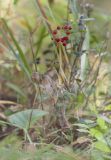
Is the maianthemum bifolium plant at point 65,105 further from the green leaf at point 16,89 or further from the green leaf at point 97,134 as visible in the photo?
the green leaf at point 16,89

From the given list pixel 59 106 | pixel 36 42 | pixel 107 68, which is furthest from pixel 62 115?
pixel 36 42

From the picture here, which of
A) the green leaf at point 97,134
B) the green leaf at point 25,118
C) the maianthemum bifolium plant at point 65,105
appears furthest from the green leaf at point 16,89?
the green leaf at point 97,134

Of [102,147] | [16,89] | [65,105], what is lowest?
[102,147]

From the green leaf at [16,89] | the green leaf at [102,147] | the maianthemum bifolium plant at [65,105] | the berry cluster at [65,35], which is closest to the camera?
the green leaf at [102,147]

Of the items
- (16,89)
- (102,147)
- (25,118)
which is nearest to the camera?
(102,147)

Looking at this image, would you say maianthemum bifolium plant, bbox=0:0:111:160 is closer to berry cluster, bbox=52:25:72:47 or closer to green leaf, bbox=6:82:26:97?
berry cluster, bbox=52:25:72:47

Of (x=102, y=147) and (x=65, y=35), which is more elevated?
(x=65, y=35)

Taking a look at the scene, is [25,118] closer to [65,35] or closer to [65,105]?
[65,105]

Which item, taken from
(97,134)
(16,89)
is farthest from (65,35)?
(16,89)
